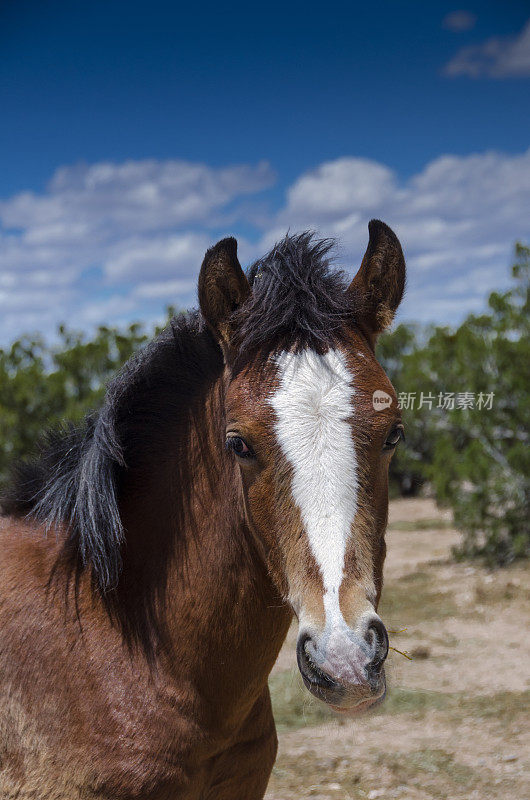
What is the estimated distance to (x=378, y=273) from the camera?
2295 millimetres

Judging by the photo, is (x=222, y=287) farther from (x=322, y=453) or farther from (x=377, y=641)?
(x=377, y=641)

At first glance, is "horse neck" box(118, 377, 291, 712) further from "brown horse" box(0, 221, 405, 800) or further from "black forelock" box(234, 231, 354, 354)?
"black forelock" box(234, 231, 354, 354)

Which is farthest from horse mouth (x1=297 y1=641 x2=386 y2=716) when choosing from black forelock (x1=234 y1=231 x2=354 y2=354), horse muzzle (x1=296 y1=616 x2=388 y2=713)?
black forelock (x1=234 y1=231 x2=354 y2=354)

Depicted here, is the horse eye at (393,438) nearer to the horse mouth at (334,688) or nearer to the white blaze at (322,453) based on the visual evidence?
the white blaze at (322,453)

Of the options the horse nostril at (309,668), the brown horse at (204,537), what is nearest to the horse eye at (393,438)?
the brown horse at (204,537)

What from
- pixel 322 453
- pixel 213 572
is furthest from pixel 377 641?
pixel 213 572

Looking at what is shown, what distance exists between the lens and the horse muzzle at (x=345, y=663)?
65.1 inches

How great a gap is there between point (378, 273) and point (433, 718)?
3.89m

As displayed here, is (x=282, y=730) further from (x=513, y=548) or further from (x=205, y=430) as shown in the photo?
(x=513, y=548)

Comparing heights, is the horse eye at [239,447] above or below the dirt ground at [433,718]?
above

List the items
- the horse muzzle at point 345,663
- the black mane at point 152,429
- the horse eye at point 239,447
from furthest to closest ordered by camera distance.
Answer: the black mane at point 152,429
the horse eye at point 239,447
the horse muzzle at point 345,663

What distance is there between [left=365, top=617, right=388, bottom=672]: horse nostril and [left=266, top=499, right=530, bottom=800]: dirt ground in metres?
0.49

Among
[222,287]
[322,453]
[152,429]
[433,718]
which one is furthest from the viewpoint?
[433,718]

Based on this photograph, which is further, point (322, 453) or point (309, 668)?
point (322, 453)
